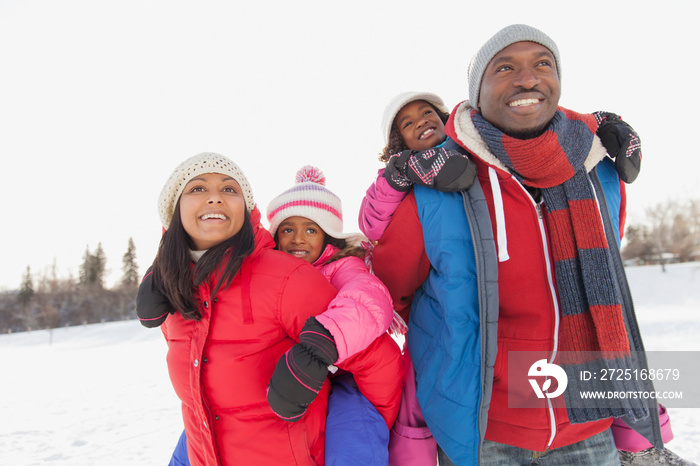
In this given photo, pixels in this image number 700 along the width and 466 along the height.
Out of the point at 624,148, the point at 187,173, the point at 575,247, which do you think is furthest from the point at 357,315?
the point at 624,148

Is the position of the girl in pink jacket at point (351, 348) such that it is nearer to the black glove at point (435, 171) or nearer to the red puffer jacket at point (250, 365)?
the red puffer jacket at point (250, 365)

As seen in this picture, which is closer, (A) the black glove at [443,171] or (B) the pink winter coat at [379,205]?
(A) the black glove at [443,171]

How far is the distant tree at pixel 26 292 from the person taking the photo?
112 feet

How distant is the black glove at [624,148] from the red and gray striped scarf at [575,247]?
10 centimetres

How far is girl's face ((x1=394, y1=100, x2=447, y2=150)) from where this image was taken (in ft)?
8.00

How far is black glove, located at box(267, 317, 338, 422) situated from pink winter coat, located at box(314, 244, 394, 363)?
5 centimetres

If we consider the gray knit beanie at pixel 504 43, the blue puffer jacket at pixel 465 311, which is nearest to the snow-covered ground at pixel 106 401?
the blue puffer jacket at pixel 465 311

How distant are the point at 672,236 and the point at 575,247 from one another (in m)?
40.6

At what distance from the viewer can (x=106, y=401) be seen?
781 cm

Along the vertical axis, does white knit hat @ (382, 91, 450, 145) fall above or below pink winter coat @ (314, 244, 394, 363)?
above

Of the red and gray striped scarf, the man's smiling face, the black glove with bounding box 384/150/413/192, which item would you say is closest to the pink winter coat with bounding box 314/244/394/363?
the black glove with bounding box 384/150/413/192

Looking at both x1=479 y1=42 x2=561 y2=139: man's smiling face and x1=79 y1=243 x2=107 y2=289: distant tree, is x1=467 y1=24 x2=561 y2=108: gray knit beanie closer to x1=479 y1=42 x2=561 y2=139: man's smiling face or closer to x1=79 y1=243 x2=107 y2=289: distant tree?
x1=479 y1=42 x2=561 y2=139: man's smiling face

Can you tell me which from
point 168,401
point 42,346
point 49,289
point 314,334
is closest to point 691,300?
point 168,401

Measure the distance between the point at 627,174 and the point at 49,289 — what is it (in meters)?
48.2
